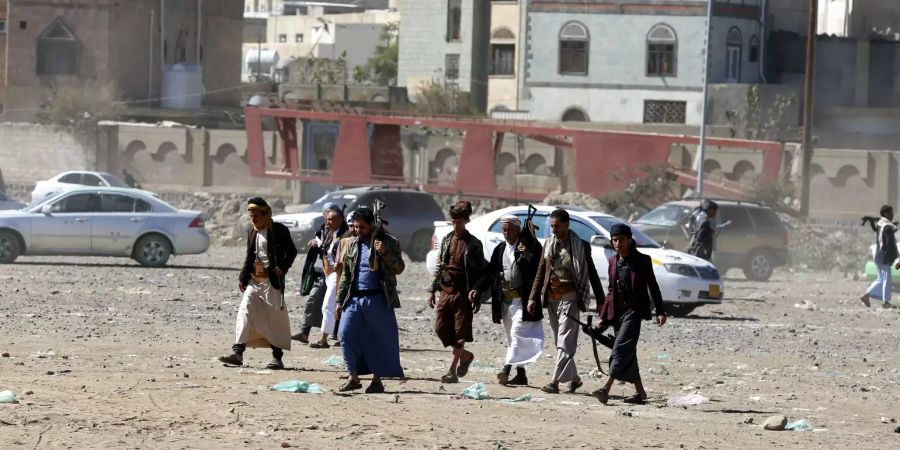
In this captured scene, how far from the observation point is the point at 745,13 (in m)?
76.9

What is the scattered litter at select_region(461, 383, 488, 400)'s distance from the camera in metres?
13.5

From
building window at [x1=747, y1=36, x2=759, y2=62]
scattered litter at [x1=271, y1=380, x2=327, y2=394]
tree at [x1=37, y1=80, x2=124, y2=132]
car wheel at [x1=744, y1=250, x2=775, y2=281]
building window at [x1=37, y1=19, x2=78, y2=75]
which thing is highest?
building window at [x1=747, y1=36, x2=759, y2=62]

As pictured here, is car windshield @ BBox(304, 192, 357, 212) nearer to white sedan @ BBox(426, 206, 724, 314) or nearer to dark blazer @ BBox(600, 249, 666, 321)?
white sedan @ BBox(426, 206, 724, 314)

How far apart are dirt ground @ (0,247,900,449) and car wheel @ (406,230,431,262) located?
10.9 meters

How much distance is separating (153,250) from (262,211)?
15.5m

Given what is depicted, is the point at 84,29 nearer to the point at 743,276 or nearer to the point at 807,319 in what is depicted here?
the point at 743,276

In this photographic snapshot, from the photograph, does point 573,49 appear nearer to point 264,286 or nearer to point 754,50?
point 754,50

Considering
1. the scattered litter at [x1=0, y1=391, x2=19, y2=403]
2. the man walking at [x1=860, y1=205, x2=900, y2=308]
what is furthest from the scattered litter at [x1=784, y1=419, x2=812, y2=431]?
the man walking at [x1=860, y1=205, x2=900, y2=308]

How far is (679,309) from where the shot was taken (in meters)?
24.4

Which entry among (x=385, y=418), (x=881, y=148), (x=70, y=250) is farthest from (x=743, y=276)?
(x=881, y=148)

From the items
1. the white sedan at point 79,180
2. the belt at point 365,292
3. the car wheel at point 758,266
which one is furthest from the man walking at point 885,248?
the white sedan at point 79,180

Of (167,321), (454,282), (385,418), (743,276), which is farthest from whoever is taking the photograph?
(743,276)

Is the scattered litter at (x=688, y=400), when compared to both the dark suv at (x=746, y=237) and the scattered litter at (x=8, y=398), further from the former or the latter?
the dark suv at (x=746, y=237)

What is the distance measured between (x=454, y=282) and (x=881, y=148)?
61.9 meters
